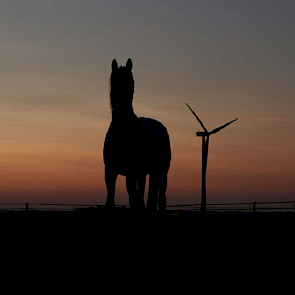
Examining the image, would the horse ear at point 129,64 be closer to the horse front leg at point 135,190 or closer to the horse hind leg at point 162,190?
the horse front leg at point 135,190

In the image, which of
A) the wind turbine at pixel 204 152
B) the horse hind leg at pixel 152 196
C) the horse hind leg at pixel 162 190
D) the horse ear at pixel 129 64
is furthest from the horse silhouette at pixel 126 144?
the wind turbine at pixel 204 152

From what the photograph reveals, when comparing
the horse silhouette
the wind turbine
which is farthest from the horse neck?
the wind turbine

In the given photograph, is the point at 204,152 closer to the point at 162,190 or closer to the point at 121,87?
the point at 162,190

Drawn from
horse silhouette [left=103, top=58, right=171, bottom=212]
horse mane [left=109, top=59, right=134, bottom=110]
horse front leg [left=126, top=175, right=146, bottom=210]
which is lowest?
horse front leg [left=126, top=175, right=146, bottom=210]

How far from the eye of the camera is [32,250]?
56.2 feet

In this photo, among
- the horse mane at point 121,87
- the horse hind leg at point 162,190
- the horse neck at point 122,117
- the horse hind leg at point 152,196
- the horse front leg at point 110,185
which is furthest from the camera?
the horse hind leg at point 162,190

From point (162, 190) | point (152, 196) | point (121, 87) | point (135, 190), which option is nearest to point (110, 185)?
point (135, 190)

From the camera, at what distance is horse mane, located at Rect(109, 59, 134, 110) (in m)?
16.0

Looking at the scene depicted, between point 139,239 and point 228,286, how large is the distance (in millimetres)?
5346

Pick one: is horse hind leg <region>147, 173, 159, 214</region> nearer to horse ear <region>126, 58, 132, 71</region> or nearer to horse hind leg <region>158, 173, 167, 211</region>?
horse hind leg <region>158, 173, 167, 211</region>

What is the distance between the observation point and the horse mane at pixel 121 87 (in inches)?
629

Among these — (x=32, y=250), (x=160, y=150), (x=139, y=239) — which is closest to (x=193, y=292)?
(x=139, y=239)

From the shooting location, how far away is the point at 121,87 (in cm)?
1595

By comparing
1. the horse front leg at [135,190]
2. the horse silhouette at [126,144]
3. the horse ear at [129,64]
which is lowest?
the horse front leg at [135,190]
